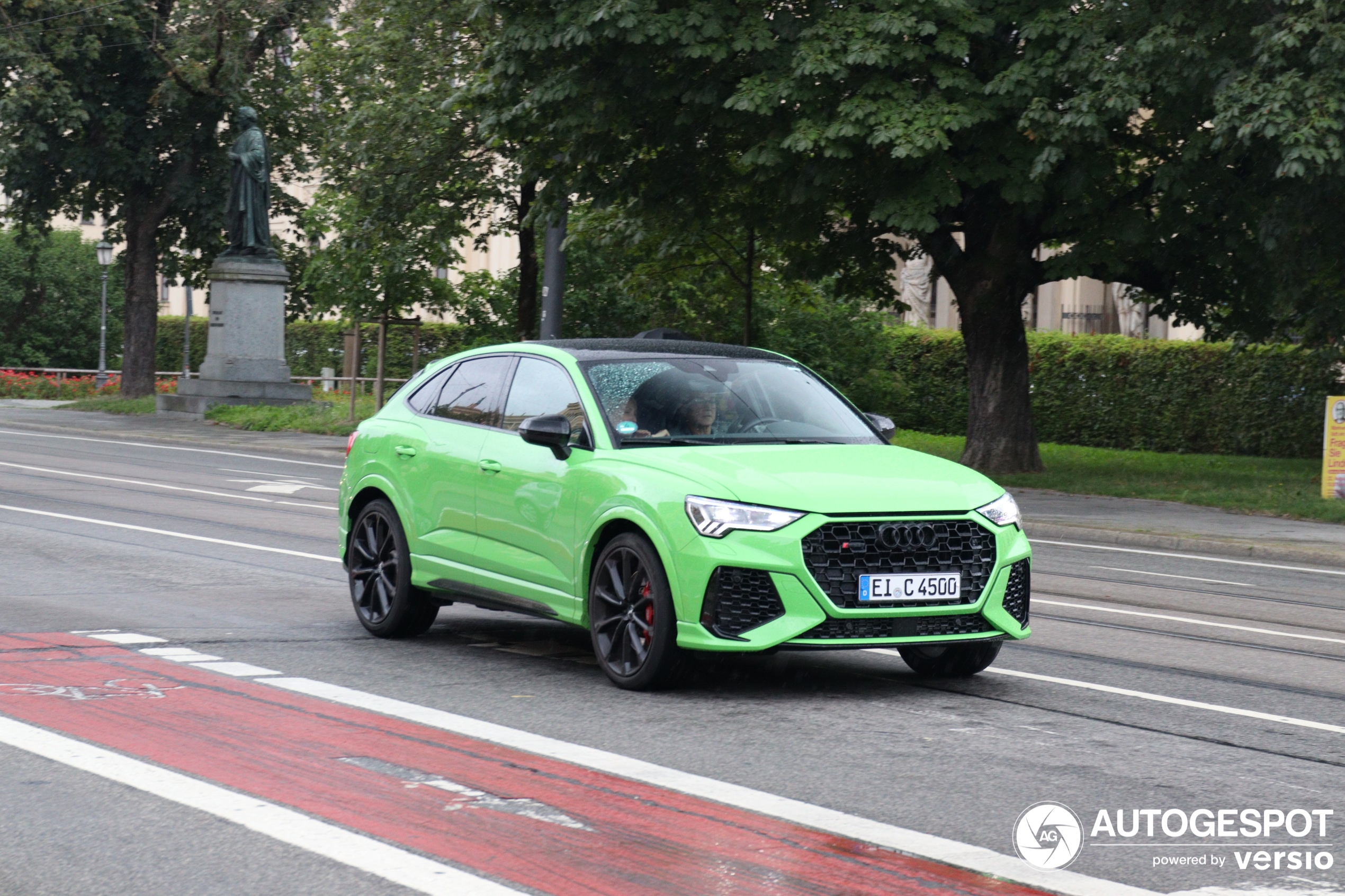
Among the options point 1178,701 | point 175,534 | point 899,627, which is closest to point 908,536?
point 899,627

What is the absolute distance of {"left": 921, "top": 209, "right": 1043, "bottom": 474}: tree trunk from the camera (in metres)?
24.3

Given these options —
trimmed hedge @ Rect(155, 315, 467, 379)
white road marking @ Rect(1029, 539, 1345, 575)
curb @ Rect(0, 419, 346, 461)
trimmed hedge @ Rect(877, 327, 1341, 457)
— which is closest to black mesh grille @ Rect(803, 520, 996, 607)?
white road marking @ Rect(1029, 539, 1345, 575)

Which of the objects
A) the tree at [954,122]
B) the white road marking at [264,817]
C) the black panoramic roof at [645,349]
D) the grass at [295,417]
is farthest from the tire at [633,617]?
the grass at [295,417]

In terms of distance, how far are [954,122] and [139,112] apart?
2891cm

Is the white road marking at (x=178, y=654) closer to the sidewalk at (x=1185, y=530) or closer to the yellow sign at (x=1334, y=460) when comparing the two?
the sidewalk at (x=1185, y=530)

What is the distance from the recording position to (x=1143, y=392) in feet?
118

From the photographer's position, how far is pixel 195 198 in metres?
44.1

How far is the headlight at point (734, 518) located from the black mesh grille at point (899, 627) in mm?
471

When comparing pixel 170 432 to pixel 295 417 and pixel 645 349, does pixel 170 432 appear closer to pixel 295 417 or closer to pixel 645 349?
pixel 295 417

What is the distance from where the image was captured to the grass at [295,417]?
34844 millimetres

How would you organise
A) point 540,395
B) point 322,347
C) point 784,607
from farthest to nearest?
point 322,347
point 540,395
point 784,607

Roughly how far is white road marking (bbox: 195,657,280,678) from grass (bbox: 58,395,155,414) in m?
33.3

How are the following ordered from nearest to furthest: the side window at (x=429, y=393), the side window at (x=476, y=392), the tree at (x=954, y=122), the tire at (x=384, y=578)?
the side window at (x=476, y=392) → the tire at (x=384, y=578) → the side window at (x=429, y=393) → the tree at (x=954, y=122)

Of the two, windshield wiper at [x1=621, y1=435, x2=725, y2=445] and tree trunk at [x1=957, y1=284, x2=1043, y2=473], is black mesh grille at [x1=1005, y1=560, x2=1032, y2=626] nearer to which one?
windshield wiper at [x1=621, y1=435, x2=725, y2=445]
